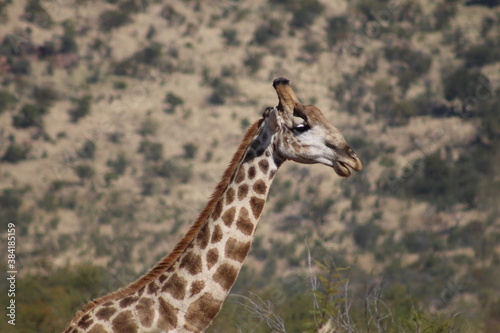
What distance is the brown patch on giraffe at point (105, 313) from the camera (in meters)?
6.23

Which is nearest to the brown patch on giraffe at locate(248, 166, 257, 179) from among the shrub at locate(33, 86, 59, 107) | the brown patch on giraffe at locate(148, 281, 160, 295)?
the brown patch on giraffe at locate(148, 281, 160, 295)

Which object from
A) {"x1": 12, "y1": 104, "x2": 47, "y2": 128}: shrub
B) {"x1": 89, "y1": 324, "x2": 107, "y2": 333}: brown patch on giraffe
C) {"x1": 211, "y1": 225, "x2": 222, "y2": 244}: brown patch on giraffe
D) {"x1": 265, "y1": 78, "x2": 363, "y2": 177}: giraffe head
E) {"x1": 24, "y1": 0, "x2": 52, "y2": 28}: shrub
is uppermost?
{"x1": 24, "y1": 0, "x2": 52, "y2": 28}: shrub

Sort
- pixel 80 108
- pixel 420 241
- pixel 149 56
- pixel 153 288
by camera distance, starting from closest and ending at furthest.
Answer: pixel 153 288, pixel 420 241, pixel 80 108, pixel 149 56

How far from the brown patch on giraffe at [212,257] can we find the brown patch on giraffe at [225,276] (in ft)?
0.24

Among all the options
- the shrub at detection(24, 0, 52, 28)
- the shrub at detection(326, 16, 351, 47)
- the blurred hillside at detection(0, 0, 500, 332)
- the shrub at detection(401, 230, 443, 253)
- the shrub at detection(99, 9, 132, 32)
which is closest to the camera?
the blurred hillside at detection(0, 0, 500, 332)

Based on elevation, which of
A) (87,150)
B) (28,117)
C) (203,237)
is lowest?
(203,237)

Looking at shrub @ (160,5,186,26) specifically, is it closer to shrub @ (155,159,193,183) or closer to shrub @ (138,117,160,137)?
shrub @ (138,117,160,137)

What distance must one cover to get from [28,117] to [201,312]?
2703 cm

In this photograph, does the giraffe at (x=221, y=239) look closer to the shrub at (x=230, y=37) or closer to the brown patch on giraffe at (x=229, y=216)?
the brown patch on giraffe at (x=229, y=216)

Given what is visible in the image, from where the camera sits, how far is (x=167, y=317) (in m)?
6.10

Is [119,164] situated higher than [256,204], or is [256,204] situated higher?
[119,164]

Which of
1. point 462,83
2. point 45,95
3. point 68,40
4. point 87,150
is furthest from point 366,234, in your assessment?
point 68,40

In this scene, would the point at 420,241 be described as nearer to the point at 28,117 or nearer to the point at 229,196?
the point at 28,117

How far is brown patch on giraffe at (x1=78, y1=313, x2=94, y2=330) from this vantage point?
20.5ft
